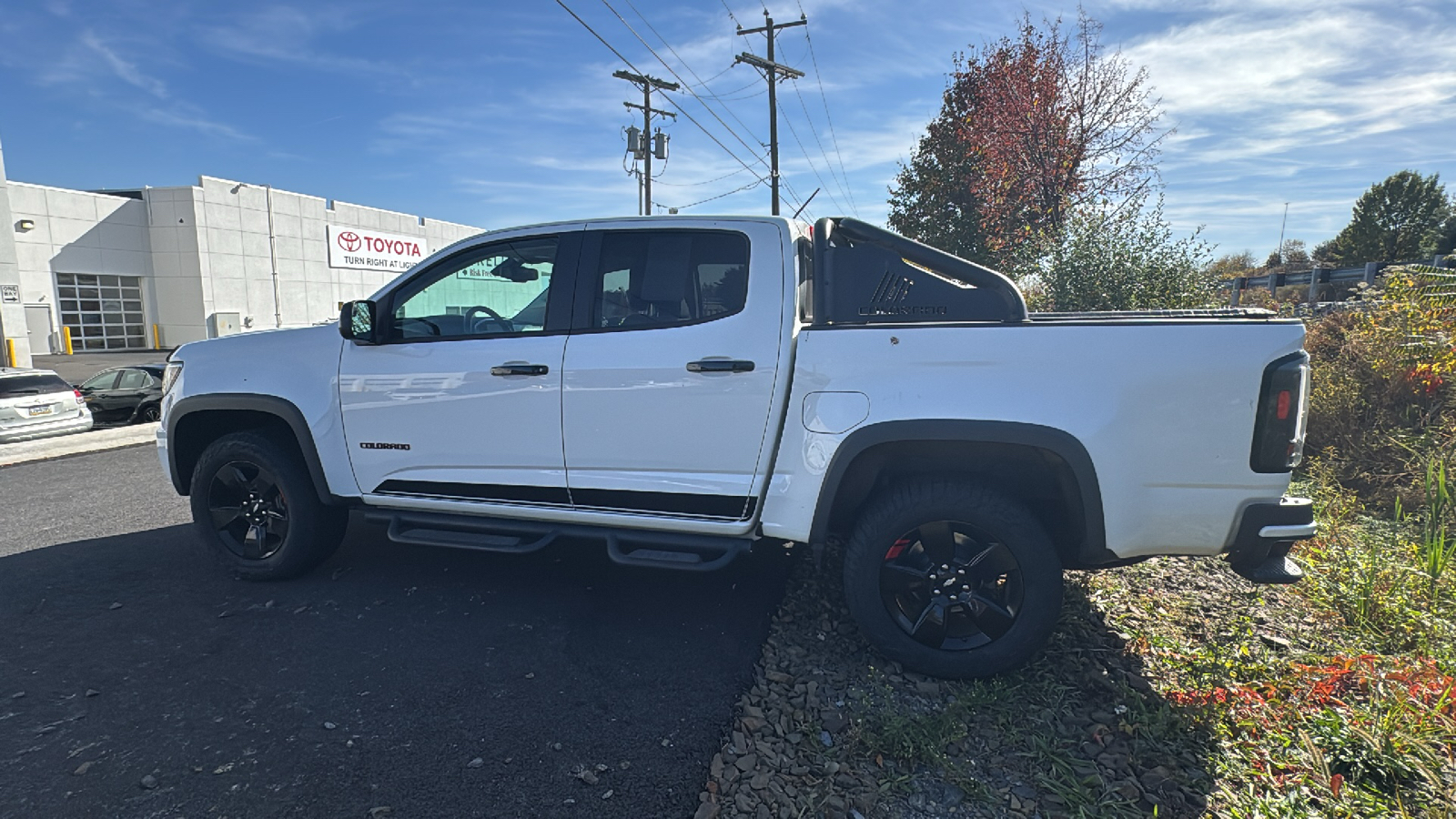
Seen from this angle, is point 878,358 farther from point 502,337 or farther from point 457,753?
point 457,753

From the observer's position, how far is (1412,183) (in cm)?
4381

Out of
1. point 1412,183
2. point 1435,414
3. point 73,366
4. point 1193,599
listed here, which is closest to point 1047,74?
point 1435,414

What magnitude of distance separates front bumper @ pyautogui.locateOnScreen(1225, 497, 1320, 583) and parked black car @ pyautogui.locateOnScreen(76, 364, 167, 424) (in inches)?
722

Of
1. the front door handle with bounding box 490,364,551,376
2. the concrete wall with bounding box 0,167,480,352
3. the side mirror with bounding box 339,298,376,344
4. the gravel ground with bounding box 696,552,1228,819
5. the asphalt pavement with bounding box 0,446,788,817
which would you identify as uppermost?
the concrete wall with bounding box 0,167,480,352

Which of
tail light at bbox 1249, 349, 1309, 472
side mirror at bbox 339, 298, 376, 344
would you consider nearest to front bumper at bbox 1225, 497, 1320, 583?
tail light at bbox 1249, 349, 1309, 472

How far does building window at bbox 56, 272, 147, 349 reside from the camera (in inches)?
1182

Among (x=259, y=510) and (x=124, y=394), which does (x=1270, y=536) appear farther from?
(x=124, y=394)

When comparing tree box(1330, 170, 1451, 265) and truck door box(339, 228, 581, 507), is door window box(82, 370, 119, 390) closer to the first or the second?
truck door box(339, 228, 581, 507)

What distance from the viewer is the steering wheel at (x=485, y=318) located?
151 inches

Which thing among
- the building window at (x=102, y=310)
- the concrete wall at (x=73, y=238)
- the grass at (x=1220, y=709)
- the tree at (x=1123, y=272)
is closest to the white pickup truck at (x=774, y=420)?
the grass at (x=1220, y=709)

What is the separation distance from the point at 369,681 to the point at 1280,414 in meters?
3.64

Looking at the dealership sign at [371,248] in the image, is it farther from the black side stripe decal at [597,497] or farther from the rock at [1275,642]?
the rock at [1275,642]

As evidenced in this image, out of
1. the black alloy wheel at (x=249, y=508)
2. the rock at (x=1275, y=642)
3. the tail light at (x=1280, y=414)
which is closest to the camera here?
the tail light at (x=1280, y=414)

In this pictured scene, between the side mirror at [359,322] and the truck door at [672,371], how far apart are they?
1111 mm
